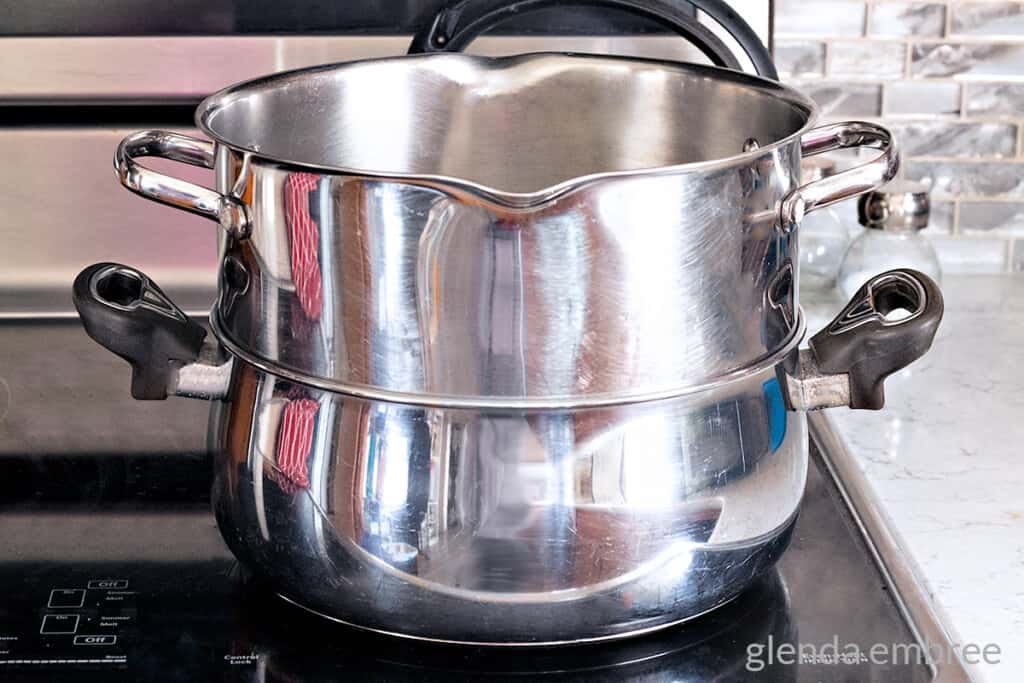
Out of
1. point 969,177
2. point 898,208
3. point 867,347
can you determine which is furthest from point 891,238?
point 867,347

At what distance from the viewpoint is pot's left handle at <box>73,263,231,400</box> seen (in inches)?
24.6

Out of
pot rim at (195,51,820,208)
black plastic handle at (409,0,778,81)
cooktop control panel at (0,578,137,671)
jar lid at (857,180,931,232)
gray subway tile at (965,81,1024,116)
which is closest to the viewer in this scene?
pot rim at (195,51,820,208)

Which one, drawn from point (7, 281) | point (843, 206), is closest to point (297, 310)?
point (7, 281)

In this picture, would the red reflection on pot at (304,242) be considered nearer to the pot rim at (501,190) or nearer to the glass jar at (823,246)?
the pot rim at (501,190)

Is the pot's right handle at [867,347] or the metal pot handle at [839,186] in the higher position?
the metal pot handle at [839,186]

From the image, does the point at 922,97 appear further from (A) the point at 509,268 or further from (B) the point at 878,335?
(A) the point at 509,268

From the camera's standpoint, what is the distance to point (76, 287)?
63 centimetres

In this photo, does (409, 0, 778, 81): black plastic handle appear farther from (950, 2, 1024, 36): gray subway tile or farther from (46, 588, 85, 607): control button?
(46, 588, 85, 607): control button

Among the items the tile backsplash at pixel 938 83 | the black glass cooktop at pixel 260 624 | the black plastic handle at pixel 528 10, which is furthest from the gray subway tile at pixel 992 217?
Answer: the black glass cooktop at pixel 260 624

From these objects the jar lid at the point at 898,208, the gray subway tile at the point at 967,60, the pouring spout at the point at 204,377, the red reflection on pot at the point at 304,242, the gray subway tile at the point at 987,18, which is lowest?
the jar lid at the point at 898,208

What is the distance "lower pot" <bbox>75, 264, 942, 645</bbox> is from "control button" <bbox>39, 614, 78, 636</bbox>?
93 mm

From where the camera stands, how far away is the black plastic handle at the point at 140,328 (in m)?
0.62

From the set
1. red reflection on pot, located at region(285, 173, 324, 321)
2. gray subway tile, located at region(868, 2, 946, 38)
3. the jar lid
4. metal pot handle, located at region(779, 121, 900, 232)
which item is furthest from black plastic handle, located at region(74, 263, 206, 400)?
gray subway tile, located at region(868, 2, 946, 38)

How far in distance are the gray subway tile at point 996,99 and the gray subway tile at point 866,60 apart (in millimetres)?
69
